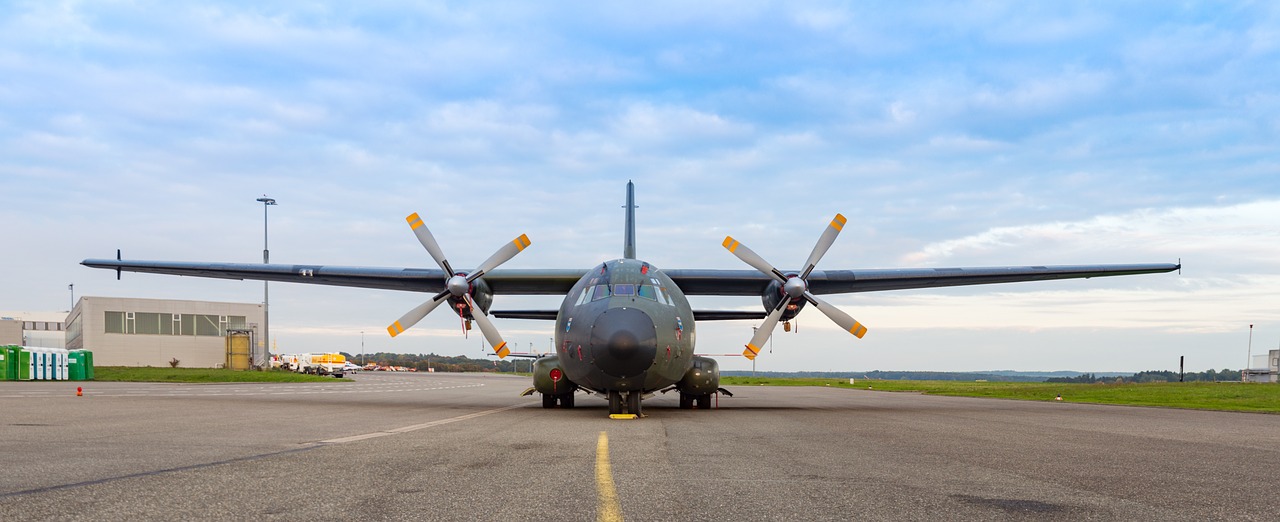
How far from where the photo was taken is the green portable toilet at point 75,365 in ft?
173

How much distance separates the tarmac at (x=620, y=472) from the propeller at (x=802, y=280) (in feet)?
32.7

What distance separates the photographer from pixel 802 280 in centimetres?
2433

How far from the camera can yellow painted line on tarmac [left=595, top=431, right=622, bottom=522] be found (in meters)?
5.32

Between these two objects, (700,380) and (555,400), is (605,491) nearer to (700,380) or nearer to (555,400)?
(700,380)

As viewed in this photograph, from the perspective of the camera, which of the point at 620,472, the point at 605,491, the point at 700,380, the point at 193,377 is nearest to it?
the point at 605,491

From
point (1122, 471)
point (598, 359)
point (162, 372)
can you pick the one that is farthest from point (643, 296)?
point (162, 372)

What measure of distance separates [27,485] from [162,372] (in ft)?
203

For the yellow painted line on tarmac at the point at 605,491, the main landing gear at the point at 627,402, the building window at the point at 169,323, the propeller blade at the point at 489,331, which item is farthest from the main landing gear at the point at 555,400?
the building window at the point at 169,323

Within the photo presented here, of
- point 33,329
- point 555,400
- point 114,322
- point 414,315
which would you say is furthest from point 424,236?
point 33,329

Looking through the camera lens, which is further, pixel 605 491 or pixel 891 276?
pixel 891 276

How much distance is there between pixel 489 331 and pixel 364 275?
516 cm

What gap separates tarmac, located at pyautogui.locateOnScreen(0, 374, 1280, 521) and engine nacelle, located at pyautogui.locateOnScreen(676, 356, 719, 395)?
8329mm

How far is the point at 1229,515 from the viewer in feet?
18.4

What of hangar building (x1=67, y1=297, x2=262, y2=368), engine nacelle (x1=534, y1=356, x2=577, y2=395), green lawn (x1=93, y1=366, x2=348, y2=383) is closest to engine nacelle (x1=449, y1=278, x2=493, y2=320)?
engine nacelle (x1=534, y1=356, x2=577, y2=395)
